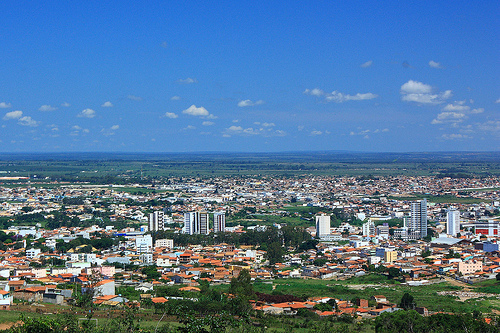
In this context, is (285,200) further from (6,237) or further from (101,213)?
(6,237)

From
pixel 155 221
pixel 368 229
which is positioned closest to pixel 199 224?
pixel 155 221

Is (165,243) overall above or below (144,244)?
below

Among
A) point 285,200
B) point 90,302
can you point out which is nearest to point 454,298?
point 90,302

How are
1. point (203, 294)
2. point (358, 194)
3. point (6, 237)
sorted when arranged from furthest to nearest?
1. point (358, 194)
2. point (6, 237)
3. point (203, 294)

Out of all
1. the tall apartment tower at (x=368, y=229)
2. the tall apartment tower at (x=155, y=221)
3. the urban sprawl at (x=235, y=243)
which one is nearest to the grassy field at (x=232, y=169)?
the urban sprawl at (x=235, y=243)

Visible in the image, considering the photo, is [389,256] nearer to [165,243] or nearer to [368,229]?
[368,229]

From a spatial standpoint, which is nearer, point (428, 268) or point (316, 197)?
point (428, 268)
